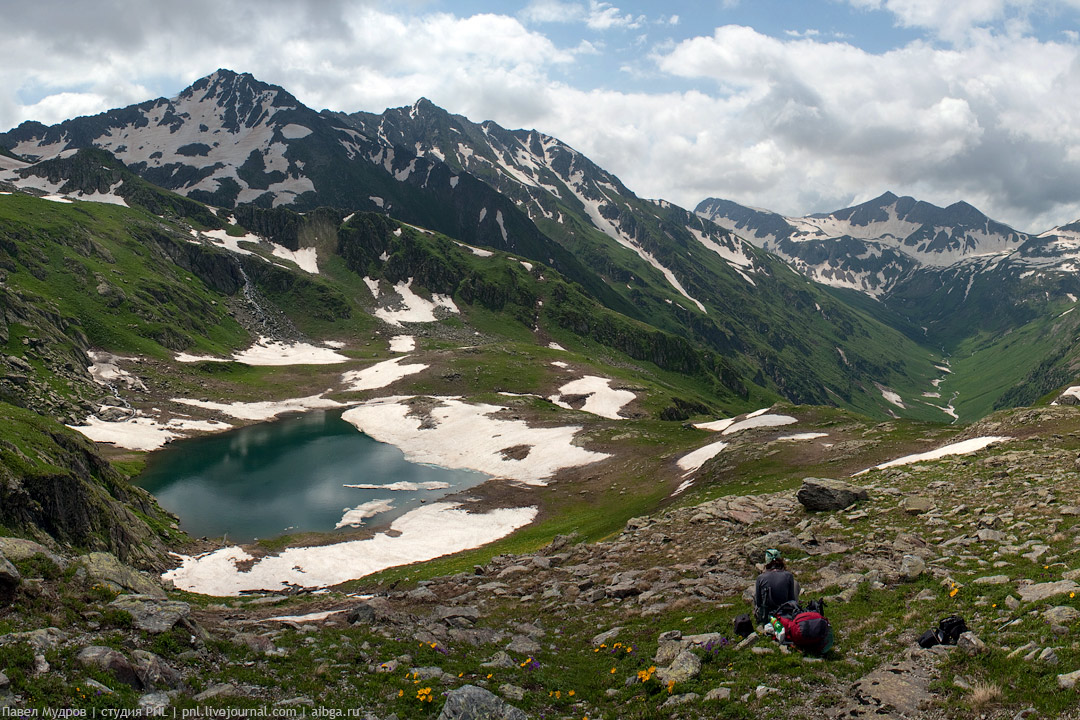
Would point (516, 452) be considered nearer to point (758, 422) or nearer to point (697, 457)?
point (697, 457)

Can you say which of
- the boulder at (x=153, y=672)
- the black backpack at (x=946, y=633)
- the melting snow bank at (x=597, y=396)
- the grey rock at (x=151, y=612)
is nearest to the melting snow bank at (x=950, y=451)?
the black backpack at (x=946, y=633)

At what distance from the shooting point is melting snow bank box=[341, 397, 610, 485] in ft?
276

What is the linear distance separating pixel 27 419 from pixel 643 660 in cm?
4787

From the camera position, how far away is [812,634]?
573 inches

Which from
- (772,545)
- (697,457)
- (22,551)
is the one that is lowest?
(697,457)

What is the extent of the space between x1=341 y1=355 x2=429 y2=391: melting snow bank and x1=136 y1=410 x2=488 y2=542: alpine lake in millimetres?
35010

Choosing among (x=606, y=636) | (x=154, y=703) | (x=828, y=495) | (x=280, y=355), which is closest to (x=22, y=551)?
(x=154, y=703)

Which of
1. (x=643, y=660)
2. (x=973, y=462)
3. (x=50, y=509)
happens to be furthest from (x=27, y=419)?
(x=973, y=462)

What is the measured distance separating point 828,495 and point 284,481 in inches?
2661

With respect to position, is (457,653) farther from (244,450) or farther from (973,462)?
(244,450)

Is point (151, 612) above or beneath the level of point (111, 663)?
above

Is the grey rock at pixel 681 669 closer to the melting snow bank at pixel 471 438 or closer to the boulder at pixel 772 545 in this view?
the boulder at pixel 772 545

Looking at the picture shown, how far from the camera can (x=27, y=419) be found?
4294 centimetres

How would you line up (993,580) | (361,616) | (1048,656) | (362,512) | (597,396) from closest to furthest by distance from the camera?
(1048,656), (993,580), (361,616), (362,512), (597,396)
